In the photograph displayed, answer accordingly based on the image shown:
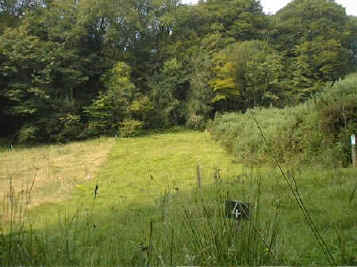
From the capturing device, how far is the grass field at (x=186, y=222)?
138 centimetres

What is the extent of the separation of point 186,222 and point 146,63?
22.2 metres

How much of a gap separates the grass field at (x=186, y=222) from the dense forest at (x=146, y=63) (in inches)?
359

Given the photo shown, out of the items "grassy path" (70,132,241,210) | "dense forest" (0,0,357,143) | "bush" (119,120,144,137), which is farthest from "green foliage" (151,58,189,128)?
"grassy path" (70,132,241,210)

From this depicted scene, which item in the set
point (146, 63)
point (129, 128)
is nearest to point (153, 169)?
point (129, 128)

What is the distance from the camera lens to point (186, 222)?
1.62 meters

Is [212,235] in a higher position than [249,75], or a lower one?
lower

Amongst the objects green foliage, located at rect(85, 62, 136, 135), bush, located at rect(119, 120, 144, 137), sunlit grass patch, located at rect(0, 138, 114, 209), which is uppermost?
green foliage, located at rect(85, 62, 136, 135)

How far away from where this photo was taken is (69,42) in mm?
19062

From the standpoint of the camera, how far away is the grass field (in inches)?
54.1

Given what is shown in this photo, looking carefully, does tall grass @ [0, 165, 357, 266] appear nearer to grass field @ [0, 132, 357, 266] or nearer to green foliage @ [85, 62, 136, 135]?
grass field @ [0, 132, 357, 266]

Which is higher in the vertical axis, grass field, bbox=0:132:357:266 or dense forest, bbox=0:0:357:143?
dense forest, bbox=0:0:357:143

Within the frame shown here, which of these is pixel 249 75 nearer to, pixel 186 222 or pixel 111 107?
pixel 111 107

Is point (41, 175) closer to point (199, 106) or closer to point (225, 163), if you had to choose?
point (225, 163)

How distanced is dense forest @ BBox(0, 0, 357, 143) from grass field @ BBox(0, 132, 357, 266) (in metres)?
9.12
